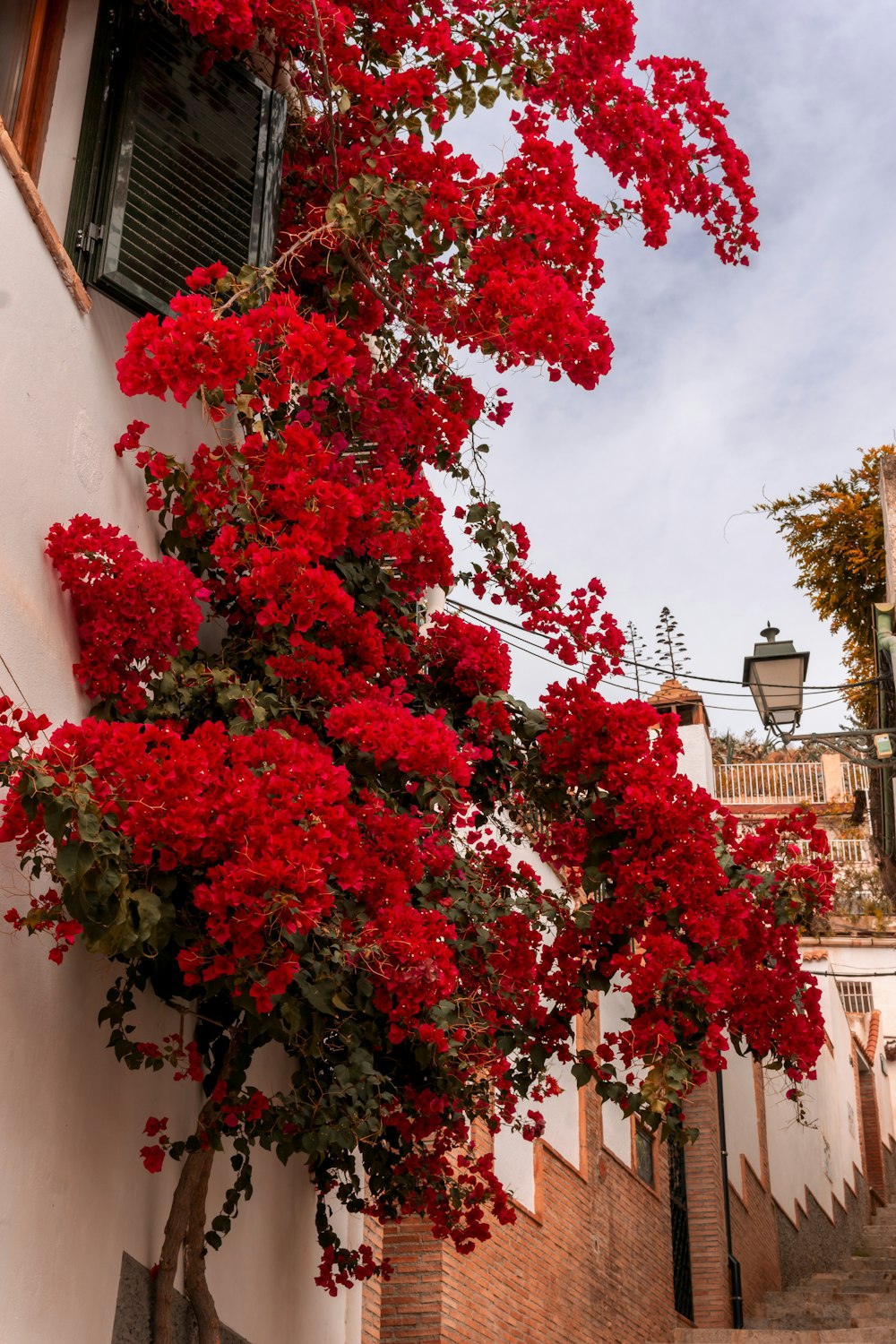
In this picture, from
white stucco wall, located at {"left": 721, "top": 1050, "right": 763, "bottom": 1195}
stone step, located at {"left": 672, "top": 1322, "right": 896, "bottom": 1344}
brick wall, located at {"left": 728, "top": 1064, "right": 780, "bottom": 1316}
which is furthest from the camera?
white stucco wall, located at {"left": 721, "top": 1050, "right": 763, "bottom": 1195}

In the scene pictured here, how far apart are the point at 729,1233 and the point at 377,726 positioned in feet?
37.2

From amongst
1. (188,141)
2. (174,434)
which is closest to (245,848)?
(174,434)

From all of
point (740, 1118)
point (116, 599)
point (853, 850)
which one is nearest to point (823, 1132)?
point (740, 1118)

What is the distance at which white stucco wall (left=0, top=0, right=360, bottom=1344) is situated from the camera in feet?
11.7

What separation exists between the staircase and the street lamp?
15.3 ft

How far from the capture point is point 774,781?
128 ft

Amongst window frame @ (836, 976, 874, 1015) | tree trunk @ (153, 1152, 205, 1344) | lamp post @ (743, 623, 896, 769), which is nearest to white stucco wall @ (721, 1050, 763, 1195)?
lamp post @ (743, 623, 896, 769)

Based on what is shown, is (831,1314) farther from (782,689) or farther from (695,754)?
(782,689)

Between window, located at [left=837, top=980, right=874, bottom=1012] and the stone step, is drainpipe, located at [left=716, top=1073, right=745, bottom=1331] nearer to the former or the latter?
the stone step

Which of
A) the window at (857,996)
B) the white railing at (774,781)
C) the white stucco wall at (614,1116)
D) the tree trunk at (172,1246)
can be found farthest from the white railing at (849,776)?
the tree trunk at (172,1246)

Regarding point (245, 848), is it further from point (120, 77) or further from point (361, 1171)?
point (361, 1171)

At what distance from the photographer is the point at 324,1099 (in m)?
4.50

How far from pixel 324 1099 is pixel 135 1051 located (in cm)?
69

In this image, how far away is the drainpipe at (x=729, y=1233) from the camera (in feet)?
44.8
